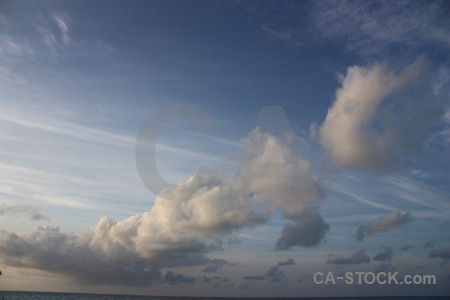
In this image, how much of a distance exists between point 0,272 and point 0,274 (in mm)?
1222

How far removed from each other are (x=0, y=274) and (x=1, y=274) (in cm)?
20

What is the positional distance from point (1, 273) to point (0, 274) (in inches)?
22.9

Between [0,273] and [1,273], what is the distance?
24 centimetres

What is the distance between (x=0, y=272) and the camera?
78688mm

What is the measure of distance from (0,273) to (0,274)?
27.0 inches

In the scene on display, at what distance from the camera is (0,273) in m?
78.2

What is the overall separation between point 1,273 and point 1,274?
0.54 metres

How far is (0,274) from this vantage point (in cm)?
7769

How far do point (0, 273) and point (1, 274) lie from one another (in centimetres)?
70

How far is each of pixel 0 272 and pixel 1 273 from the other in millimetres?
704

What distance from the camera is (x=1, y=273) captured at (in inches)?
3081

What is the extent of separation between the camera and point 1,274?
3063 inches
